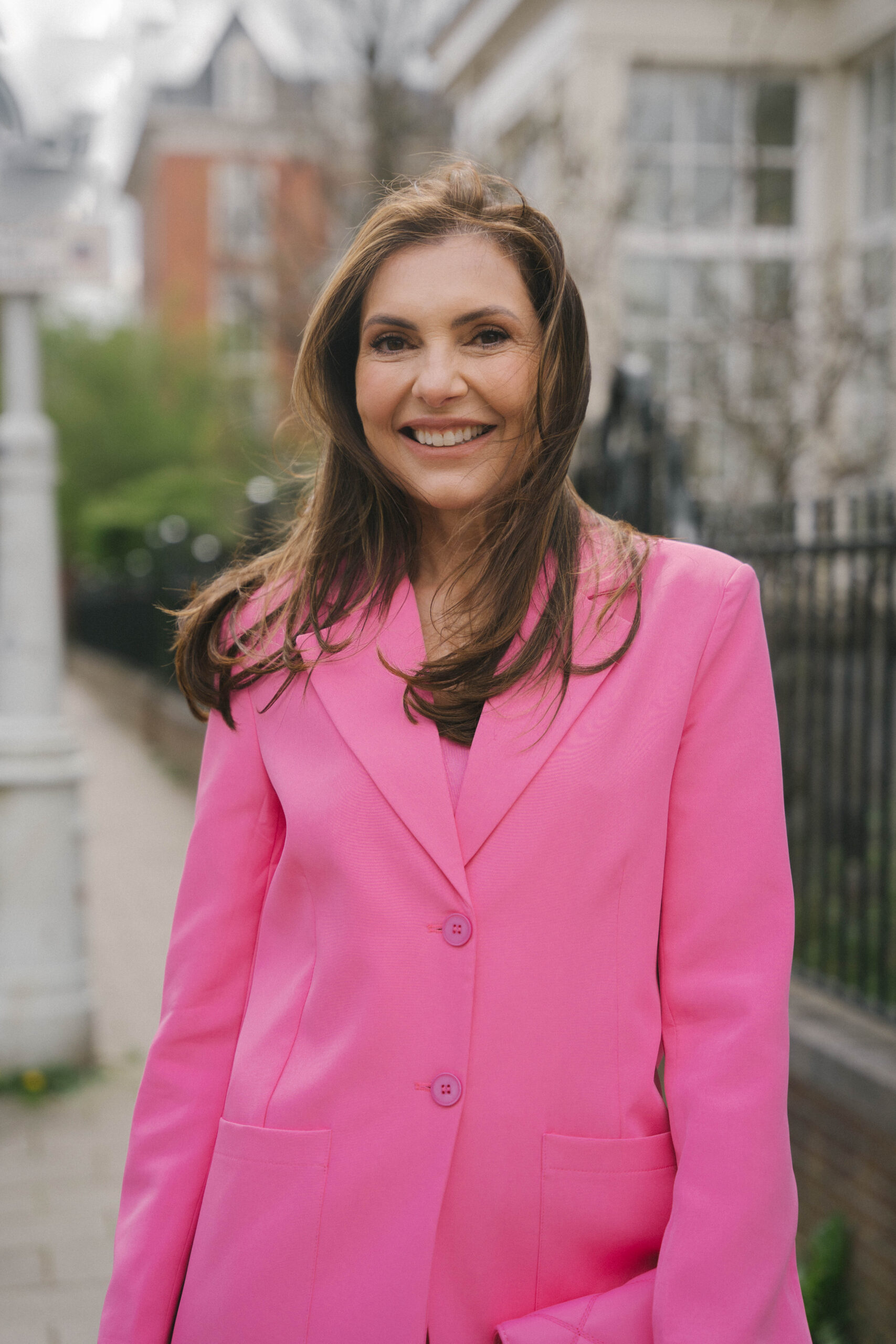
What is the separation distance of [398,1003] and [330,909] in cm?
15

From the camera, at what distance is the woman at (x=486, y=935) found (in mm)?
1660

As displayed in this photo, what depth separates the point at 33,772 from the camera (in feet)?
17.8

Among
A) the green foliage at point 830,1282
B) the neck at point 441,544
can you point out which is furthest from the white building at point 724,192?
the neck at point 441,544

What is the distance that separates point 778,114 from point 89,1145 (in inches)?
385

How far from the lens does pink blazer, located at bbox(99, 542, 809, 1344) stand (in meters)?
1.64

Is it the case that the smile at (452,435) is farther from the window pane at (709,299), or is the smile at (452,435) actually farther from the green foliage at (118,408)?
the green foliage at (118,408)

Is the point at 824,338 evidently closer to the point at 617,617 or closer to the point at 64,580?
the point at 617,617

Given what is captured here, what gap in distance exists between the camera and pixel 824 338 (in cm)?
730

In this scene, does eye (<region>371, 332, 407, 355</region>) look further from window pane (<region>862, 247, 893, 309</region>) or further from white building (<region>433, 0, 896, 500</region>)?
window pane (<region>862, 247, 893, 309</region>)

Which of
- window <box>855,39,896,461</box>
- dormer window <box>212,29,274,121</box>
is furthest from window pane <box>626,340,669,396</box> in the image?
dormer window <box>212,29,274,121</box>

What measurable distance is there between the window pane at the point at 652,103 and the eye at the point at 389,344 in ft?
33.8

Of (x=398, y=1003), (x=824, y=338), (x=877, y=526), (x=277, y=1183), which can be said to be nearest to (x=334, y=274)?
(x=398, y=1003)

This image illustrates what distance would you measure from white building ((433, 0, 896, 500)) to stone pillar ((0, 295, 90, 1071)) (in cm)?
344

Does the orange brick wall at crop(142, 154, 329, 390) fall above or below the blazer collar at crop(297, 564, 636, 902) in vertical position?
above
